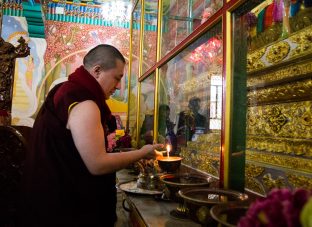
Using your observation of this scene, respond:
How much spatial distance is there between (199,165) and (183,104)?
53 centimetres

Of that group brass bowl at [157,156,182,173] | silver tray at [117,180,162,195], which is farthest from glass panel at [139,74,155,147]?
brass bowl at [157,156,182,173]

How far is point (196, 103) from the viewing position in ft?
6.41

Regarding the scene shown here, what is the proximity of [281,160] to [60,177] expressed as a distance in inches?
40.4

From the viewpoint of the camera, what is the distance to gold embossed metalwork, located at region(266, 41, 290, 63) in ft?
4.01

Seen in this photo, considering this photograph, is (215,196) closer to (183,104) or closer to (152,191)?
(152,191)

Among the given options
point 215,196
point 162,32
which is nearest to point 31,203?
point 215,196

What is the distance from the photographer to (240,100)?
142 cm

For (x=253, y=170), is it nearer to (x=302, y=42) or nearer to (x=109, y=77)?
(x=302, y=42)

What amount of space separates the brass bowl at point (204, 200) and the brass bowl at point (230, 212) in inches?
0.8

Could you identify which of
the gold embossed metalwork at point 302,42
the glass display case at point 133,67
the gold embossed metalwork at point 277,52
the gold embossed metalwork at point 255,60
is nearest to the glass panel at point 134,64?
the glass display case at point 133,67

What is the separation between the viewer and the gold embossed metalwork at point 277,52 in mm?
1221

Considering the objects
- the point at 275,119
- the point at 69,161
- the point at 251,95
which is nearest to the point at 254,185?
→ the point at 275,119

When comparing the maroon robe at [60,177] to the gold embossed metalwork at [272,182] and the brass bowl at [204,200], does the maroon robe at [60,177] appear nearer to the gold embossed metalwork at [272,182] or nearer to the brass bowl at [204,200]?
the brass bowl at [204,200]

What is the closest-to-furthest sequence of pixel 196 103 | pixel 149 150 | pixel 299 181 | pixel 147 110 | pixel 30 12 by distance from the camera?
pixel 299 181, pixel 149 150, pixel 196 103, pixel 147 110, pixel 30 12
